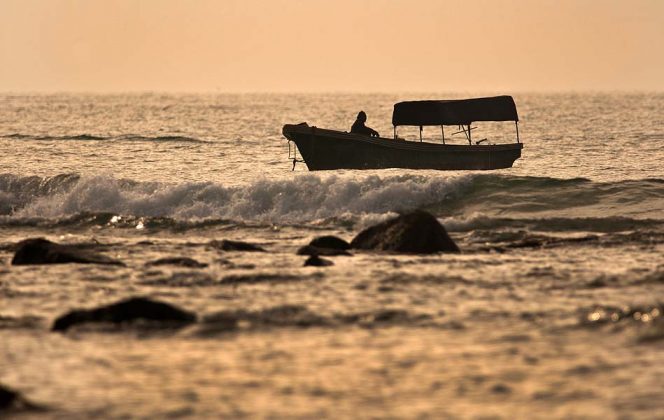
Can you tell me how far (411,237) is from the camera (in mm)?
20828

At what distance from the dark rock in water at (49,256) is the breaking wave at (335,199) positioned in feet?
29.7

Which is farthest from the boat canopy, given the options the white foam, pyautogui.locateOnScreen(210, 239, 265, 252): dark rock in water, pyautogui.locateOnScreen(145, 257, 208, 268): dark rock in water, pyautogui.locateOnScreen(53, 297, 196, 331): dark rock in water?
pyautogui.locateOnScreen(53, 297, 196, 331): dark rock in water

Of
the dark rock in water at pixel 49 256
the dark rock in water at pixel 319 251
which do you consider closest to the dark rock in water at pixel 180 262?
the dark rock in water at pixel 49 256

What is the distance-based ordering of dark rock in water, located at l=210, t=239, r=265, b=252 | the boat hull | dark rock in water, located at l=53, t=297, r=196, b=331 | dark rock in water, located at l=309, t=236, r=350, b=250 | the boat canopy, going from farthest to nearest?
the boat canopy < the boat hull < dark rock in water, located at l=210, t=239, r=265, b=252 < dark rock in water, located at l=309, t=236, r=350, b=250 < dark rock in water, located at l=53, t=297, r=196, b=331

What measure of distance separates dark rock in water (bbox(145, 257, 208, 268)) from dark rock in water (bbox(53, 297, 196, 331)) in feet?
16.3

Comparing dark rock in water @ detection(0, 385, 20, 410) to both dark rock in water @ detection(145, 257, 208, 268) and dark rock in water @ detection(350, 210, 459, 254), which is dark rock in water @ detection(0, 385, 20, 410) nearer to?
dark rock in water @ detection(145, 257, 208, 268)

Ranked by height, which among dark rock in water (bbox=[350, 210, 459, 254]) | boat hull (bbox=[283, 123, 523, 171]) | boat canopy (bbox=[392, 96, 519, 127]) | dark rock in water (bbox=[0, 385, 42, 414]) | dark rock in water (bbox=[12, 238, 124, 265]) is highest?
boat canopy (bbox=[392, 96, 519, 127])

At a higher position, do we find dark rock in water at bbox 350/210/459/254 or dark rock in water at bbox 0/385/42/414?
dark rock in water at bbox 350/210/459/254

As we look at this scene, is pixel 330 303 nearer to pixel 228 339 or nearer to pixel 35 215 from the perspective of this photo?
pixel 228 339

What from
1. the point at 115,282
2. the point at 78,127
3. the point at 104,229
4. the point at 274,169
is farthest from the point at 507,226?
the point at 78,127

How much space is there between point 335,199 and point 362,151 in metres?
5.63

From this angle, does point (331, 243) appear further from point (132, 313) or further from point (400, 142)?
point (400, 142)

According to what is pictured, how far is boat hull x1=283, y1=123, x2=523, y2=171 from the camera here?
37.6m

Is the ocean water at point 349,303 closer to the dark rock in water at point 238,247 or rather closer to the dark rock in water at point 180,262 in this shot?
the dark rock in water at point 180,262
